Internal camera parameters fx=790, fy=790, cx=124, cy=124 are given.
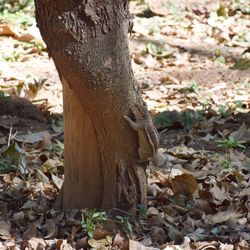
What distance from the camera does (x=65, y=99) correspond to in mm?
4332

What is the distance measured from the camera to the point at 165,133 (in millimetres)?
6527

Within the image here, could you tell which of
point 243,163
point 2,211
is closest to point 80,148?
point 2,211

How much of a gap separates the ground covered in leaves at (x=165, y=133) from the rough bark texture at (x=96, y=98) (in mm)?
154

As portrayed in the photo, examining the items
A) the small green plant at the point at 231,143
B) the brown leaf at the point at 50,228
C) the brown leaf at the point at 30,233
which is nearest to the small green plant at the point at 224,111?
the small green plant at the point at 231,143

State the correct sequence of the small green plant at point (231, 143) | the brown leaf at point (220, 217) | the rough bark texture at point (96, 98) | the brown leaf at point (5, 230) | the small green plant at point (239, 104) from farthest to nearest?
1. the small green plant at point (239, 104)
2. the small green plant at point (231, 143)
3. the brown leaf at point (220, 217)
4. the brown leaf at point (5, 230)
5. the rough bark texture at point (96, 98)

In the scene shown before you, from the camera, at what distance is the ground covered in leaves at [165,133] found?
174 inches

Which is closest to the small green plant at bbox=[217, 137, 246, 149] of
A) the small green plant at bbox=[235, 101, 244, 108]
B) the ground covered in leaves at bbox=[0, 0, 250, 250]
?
the ground covered in leaves at bbox=[0, 0, 250, 250]

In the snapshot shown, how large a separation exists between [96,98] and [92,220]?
70cm

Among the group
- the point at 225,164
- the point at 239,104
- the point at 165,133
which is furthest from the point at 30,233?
the point at 239,104

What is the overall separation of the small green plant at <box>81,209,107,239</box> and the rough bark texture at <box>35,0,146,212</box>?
0.14m

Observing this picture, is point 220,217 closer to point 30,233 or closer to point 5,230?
point 30,233

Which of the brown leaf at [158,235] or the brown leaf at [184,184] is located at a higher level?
the brown leaf at [184,184]

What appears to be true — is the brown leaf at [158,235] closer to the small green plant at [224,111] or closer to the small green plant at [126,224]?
the small green plant at [126,224]

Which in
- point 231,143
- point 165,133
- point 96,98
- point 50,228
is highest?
point 96,98
